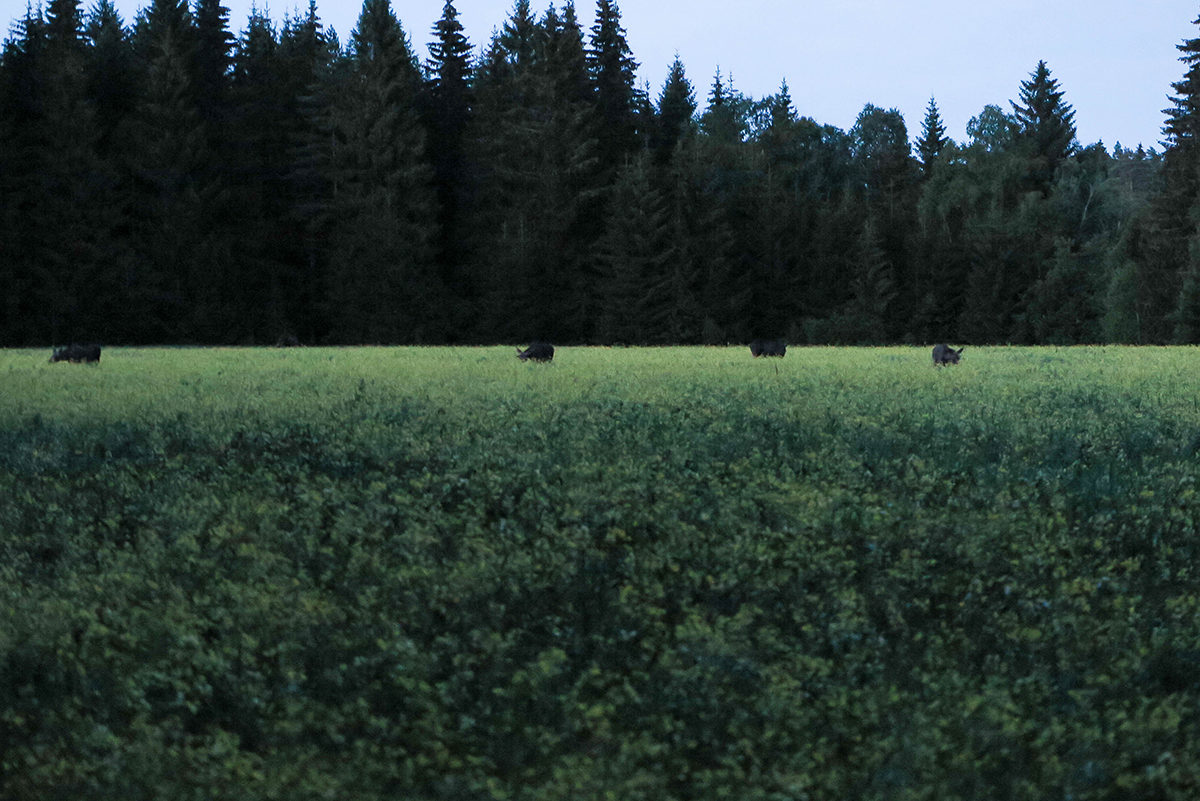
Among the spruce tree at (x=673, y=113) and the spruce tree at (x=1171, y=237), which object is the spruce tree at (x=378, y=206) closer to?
the spruce tree at (x=673, y=113)

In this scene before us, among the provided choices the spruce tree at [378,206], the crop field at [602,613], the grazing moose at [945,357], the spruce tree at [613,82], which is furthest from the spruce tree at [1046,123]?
the crop field at [602,613]

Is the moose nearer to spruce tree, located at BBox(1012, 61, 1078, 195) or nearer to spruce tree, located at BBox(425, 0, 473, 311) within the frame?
spruce tree, located at BBox(425, 0, 473, 311)

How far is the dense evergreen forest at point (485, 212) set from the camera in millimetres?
50656

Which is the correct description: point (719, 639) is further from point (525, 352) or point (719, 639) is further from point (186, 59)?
point (186, 59)

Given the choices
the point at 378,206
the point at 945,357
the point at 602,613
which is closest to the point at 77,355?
the point at 945,357

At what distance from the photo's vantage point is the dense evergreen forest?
1994 inches

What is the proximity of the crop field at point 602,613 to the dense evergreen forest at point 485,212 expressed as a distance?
42.0 metres

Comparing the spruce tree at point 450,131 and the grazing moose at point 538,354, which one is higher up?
the spruce tree at point 450,131

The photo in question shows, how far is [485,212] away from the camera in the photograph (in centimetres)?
6019

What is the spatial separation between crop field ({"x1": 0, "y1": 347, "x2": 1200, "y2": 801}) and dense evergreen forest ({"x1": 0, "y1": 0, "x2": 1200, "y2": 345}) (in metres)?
42.0

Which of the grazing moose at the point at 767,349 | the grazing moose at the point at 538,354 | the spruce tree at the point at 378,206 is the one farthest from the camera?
the spruce tree at the point at 378,206

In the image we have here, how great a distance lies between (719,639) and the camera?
6270 mm

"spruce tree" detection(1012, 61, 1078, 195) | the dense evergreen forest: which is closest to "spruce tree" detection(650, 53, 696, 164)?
the dense evergreen forest

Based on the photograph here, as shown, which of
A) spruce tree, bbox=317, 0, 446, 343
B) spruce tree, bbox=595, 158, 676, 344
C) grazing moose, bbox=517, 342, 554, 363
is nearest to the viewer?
grazing moose, bbox=517, 342, 554, 363
